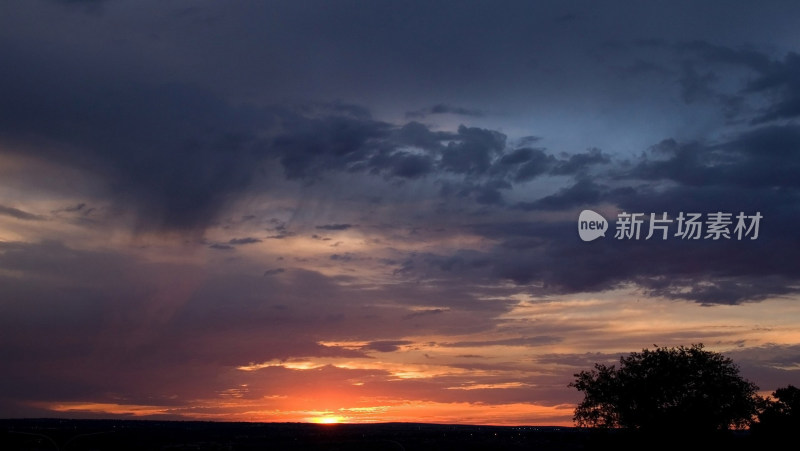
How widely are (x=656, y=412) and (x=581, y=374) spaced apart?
11.2 m

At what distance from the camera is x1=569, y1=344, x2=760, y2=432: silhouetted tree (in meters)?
93.6

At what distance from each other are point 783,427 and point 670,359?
16.1m

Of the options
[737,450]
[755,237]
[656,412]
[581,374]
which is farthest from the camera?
[581,374]

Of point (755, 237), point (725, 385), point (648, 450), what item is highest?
point (755, 237)

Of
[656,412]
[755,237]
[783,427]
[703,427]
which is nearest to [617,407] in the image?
[656,412]

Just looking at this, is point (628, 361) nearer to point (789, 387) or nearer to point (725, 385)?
point (725, 385)

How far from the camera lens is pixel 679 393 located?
9538cm

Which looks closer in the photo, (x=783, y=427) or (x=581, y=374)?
(x=783, y=427)

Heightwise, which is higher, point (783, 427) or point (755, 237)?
point (755, 237)

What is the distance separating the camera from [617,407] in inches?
3917

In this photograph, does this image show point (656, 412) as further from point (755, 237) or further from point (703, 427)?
point (755, 237)

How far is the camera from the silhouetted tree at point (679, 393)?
93.6 m

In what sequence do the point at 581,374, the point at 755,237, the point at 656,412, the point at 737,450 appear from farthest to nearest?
1. the point at 581,374
2. the point at 656,412
3. the point at 737,450
4. the point at 755,237

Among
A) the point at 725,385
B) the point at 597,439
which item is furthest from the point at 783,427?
the point at 597,439
